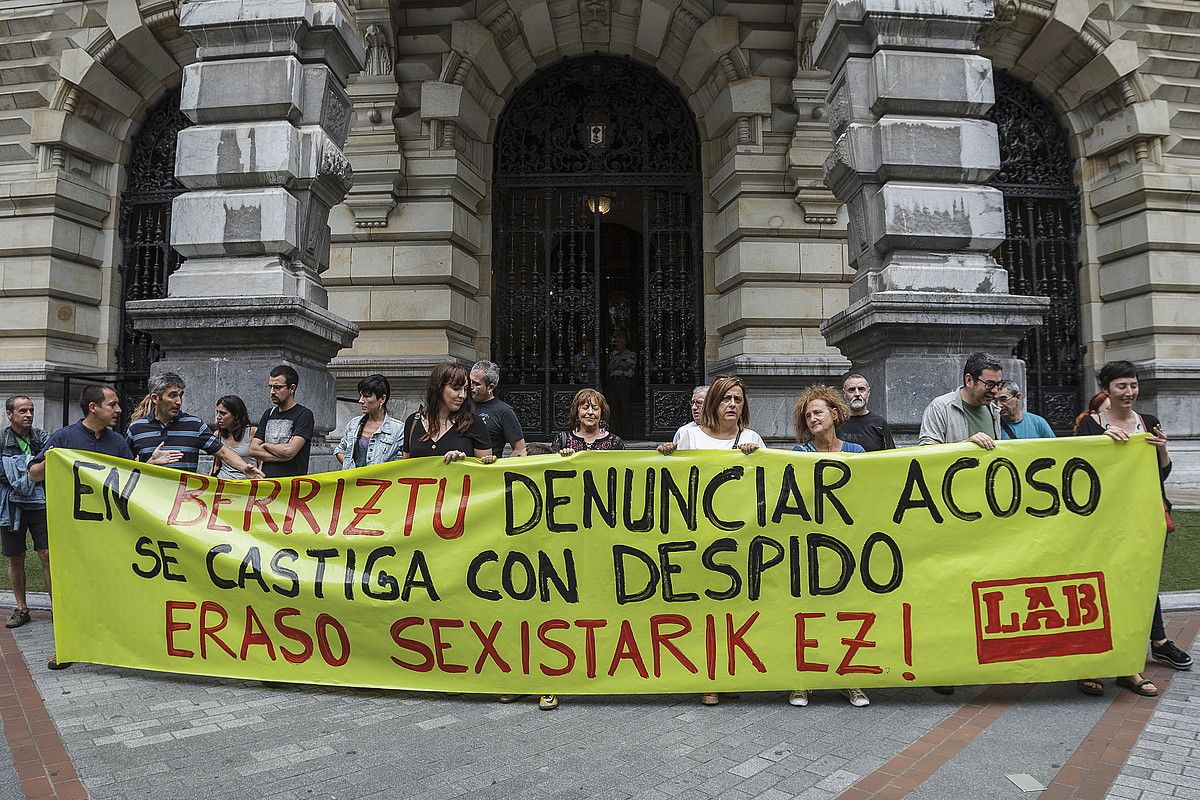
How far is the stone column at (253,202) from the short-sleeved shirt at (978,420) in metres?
5.24

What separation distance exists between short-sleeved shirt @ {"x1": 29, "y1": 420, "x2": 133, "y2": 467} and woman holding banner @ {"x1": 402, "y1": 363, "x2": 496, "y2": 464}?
2034 millimetres

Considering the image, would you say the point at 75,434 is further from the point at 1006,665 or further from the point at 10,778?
the point at 1006,665

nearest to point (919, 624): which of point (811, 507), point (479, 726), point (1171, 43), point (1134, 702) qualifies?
point (811, 507)

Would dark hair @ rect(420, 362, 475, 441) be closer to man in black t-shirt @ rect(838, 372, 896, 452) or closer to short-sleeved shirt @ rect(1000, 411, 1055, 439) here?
man in black t-shirt @ rect(838, 372, 896, 452)

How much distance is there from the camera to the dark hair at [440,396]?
4551mm

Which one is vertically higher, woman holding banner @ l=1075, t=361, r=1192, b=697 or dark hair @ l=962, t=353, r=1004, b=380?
dark hair @ l=962, t=353, r=1004, b=380

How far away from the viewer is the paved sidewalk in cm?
290

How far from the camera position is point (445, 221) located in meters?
10.8

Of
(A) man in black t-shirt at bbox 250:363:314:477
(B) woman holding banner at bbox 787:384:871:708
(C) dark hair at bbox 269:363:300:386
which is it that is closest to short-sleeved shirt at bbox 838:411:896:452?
(B) woman holding banner at bbox 787:384:871:708

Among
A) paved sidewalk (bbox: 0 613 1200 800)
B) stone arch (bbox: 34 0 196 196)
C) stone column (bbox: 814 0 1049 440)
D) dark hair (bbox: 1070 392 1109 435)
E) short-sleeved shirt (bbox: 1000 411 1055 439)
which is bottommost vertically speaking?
paved sidewalk (bbox: 0 613 1200 800)

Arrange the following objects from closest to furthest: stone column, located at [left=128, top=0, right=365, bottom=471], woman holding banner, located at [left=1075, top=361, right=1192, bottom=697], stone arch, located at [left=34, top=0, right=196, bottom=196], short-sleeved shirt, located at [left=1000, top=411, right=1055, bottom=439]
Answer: woman holding banner, located at [left=1075, top=361, right=1192, bottom=697], short-sleeved shirt, located at [left=1000, top=411, right=1055, bottom=439], stone column, located at [left=128, top=0, right=365, bottom=471], stone arch, located at [left=34, top=0, right=196, bottom=196]

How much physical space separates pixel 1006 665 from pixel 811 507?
122cm

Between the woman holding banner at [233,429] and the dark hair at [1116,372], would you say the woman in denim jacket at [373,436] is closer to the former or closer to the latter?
the woman holding banner at [233,429]

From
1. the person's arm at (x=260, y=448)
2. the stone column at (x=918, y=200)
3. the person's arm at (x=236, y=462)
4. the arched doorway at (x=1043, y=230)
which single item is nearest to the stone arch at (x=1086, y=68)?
the arched doorway at (x=1043, y=230)
